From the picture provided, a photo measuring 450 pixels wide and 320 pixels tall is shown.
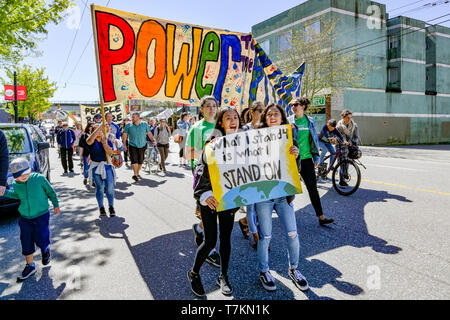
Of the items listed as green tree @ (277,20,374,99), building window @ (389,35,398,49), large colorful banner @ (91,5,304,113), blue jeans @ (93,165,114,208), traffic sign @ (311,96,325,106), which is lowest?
blue jeans @ (93,165,114,208)

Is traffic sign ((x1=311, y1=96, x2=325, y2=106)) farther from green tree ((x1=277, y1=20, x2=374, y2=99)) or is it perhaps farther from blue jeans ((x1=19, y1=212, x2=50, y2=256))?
blue jeans ((x1=19, y1=212, x2=50, y2=256))

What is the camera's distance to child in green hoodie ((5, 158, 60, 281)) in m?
3.45

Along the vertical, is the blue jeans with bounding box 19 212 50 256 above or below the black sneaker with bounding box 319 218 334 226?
above

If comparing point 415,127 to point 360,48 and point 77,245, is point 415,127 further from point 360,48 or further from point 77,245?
point 77,245

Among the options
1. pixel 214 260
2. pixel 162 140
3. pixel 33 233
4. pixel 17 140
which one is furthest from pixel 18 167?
pixel 162 140

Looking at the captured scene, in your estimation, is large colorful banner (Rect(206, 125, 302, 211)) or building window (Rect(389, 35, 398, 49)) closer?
large colorful banner (Rect(206, 125, 302, 211))

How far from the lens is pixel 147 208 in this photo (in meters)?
6.20

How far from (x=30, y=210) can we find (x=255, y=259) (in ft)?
9.30

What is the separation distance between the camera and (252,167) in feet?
10.0

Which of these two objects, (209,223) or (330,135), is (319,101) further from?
(209,223)

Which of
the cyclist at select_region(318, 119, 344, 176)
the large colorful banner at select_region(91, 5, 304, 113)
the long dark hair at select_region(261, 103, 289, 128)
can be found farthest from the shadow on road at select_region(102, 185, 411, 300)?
the large colorful banner at select_region(91, 5, 304, 113)

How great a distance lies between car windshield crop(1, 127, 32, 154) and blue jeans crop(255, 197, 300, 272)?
206 inches

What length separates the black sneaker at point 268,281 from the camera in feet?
9.77

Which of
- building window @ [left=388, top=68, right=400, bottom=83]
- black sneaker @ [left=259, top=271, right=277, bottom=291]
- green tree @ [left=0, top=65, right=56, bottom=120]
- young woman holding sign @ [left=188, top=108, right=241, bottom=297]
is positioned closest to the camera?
young woman holding sign @ [left=188, top=108, right=241, bottom=297]
